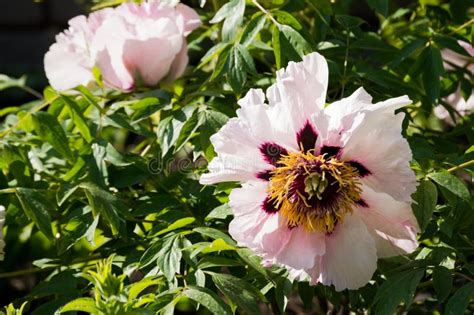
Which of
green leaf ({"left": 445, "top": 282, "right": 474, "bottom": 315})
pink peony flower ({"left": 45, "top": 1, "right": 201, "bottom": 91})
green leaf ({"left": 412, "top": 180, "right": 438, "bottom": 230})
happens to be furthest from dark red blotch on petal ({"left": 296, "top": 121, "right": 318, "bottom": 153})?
pink peony flower ({"left": 45, "top": 1, "right": 201, "bottom": 91})

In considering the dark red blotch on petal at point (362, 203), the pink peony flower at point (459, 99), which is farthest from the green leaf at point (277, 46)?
the pink peony flower at point (459, 99)

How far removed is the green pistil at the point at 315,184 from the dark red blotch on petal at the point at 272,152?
0.04 metres

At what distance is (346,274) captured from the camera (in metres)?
1.03

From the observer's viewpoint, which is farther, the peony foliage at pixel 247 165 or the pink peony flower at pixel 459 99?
the pink peony flower at pixel 459 99

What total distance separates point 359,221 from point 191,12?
0.47 m

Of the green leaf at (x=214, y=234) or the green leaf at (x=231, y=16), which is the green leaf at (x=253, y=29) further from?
the green leaf at (x=214, y=234)

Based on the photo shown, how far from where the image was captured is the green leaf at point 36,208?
1197mm

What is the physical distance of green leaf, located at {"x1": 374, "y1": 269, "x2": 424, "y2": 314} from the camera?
3.31 ft

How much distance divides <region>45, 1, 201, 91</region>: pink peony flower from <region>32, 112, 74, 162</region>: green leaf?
0.12m

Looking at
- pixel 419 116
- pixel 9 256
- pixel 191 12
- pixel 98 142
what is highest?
pixel 191 12

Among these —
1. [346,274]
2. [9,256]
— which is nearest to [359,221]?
[346,274]

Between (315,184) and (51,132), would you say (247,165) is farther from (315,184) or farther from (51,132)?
(51,132)

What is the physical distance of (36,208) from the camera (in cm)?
121

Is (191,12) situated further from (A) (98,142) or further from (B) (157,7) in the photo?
(A) (98,142)
